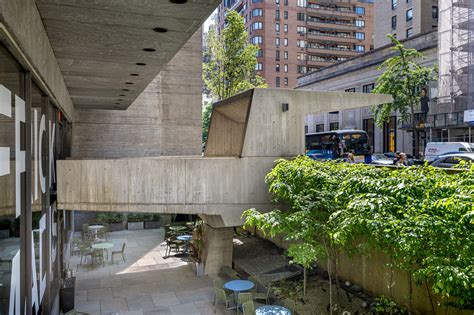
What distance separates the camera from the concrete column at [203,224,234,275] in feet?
48.4

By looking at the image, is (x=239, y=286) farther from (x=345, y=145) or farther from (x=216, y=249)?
(x=345, y=145)

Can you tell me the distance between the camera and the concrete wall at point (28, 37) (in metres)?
4.07

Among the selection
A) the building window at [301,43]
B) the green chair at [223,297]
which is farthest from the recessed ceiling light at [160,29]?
the building window at [301,43]

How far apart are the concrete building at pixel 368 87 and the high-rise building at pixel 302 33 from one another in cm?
1938

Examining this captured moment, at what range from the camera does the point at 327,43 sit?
7531 centimetres

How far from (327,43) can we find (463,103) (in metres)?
46.9

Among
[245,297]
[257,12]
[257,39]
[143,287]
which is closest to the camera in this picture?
[245,297]

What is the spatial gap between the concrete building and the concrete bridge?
2430 centimetres

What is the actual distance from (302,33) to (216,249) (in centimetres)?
6625

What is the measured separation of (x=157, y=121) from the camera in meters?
20.8

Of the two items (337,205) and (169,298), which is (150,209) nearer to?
(169,298)

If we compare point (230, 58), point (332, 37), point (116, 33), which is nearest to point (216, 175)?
point (116, 33)

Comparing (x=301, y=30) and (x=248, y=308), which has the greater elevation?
(x=301, y=30)

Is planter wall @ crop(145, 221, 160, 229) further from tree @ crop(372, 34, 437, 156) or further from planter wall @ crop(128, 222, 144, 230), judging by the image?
tree @ crop(372, 34, 437, 156)
